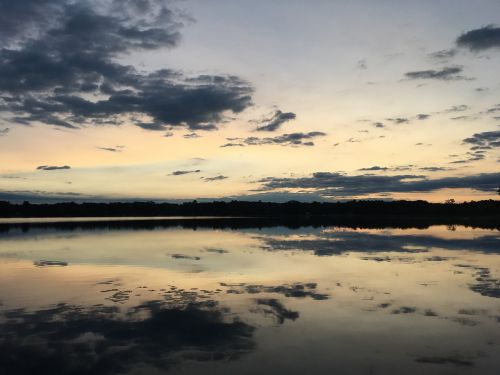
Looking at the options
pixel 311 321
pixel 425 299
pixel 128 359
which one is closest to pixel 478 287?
pixel 425 299

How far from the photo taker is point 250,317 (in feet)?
44.4

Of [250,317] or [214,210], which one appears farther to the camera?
[214,210]

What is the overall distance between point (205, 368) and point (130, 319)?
465cm

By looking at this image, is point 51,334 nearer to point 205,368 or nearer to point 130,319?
point 130,319

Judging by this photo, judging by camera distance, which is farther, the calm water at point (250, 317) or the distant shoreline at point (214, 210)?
the distant shoreline at point (214, 210)

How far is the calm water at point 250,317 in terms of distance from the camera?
9859mm

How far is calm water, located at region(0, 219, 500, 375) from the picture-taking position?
32.3ft

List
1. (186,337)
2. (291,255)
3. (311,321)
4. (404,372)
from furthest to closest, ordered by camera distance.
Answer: (291,255) < (311,321) < (186,337) < (404,372)

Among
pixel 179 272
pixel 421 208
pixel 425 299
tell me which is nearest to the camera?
pixel 425 299

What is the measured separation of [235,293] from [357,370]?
8.16 metres

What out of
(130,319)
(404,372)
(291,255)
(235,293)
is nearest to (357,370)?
(404,372)

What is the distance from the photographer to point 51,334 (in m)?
11.7

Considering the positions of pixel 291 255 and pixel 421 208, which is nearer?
pixel 291 255

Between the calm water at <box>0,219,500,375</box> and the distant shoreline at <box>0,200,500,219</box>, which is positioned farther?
the distant shoreline at <box>0,200,500,219</box>
